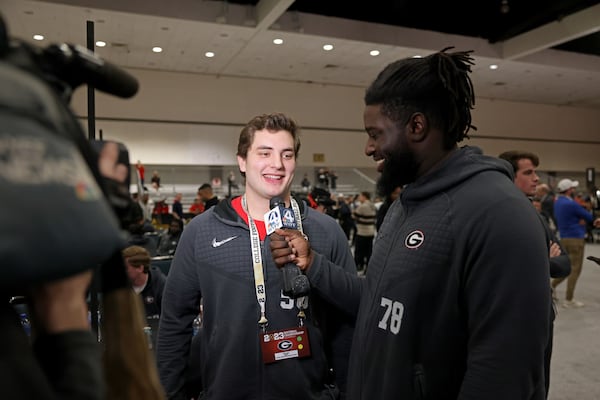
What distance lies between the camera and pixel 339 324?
72.4 inches

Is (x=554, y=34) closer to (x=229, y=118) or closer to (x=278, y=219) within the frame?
(x=229, y=118)

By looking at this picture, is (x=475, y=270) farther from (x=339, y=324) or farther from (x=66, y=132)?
(x=66, y=132)

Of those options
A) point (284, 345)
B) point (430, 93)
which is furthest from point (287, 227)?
point (430, 93)

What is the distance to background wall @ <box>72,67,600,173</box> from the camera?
15.3 metres

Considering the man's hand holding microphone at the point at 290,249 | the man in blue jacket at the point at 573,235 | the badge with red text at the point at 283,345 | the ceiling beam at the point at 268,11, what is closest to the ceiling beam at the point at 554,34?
the man in blue jacket at the point at 573,235

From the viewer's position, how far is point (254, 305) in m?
1.69

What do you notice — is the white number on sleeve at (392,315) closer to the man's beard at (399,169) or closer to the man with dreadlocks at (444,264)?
the man with dreadlocks at (444,264)

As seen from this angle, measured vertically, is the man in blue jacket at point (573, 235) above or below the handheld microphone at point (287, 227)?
below

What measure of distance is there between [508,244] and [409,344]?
14.8 inches

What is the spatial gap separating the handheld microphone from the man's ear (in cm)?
58

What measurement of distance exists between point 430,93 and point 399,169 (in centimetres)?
25

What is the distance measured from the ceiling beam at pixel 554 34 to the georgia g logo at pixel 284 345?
40.6ft

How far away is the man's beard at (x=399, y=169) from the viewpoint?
1407 mm

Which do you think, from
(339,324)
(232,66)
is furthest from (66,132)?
(232,66)
